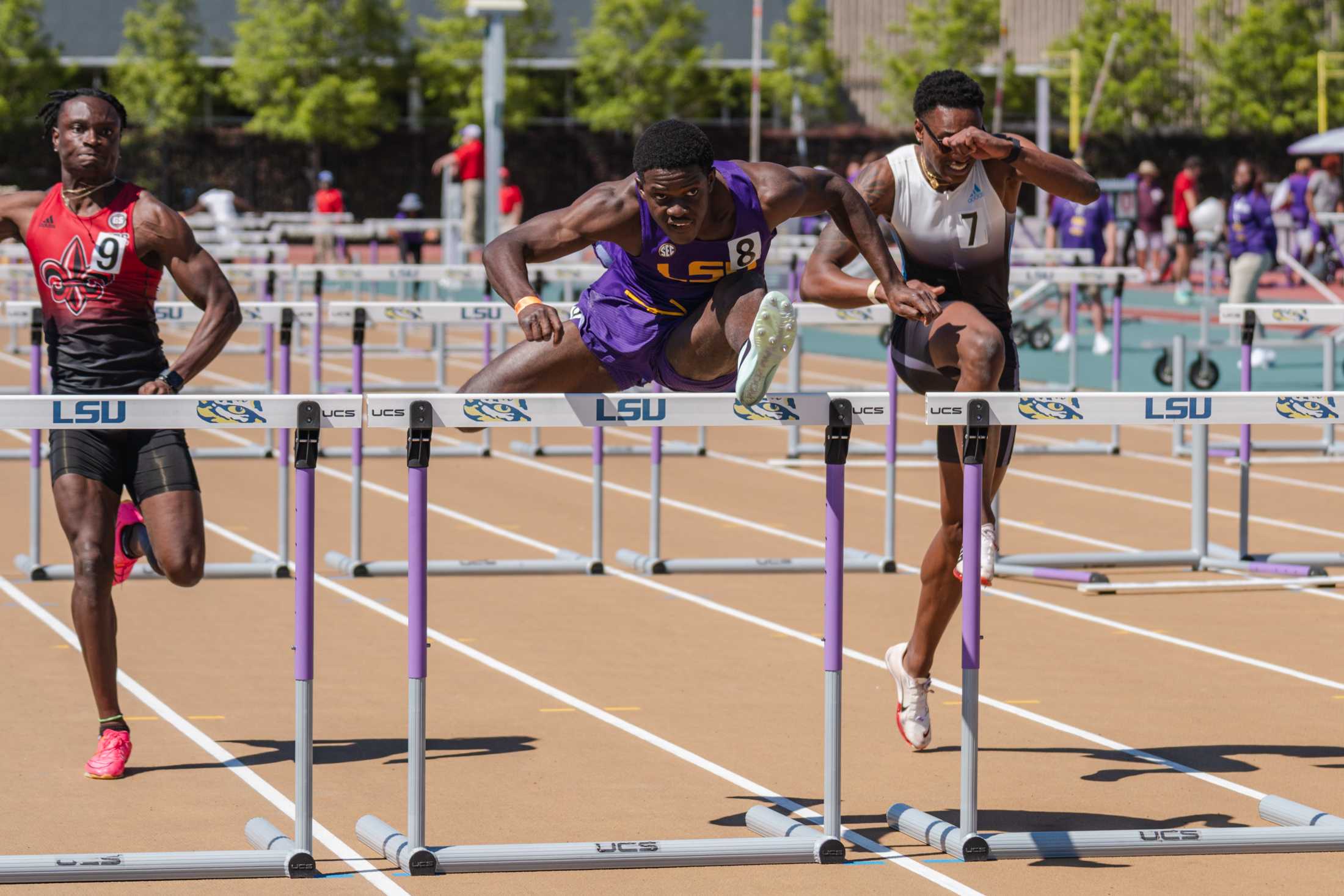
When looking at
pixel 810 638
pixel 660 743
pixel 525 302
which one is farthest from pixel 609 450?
pixel 525 302

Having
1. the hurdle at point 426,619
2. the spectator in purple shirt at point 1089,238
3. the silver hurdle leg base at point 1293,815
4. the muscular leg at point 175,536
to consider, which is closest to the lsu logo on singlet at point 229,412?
the hurdle at point 426,619

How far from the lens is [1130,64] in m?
52.1

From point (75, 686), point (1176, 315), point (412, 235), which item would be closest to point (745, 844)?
point (75, 686)

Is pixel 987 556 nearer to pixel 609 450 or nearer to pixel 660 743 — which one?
pixel 660 743

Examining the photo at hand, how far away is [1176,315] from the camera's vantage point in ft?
98.1

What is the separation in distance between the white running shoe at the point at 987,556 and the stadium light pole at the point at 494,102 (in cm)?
2114

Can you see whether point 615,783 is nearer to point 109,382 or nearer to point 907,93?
point 109,382

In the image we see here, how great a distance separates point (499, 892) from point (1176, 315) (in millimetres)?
25810

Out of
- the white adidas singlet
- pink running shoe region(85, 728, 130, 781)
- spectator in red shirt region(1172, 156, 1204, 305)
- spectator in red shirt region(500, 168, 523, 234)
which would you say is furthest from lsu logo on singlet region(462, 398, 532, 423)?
spectator in red shirt region(500, 168, 523, 234)

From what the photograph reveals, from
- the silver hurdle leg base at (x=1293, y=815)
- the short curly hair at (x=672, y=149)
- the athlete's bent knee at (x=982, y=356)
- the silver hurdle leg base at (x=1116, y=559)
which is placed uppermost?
the short curly hair at (x=672, y=149)

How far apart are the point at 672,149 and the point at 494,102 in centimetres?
2271

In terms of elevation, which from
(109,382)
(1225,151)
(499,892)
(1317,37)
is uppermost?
(1317,37)

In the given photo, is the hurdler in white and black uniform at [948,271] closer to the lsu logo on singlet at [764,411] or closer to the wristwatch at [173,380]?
the lsu logo on singlet at [764,411]

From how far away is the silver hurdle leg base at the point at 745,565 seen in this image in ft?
35.4
